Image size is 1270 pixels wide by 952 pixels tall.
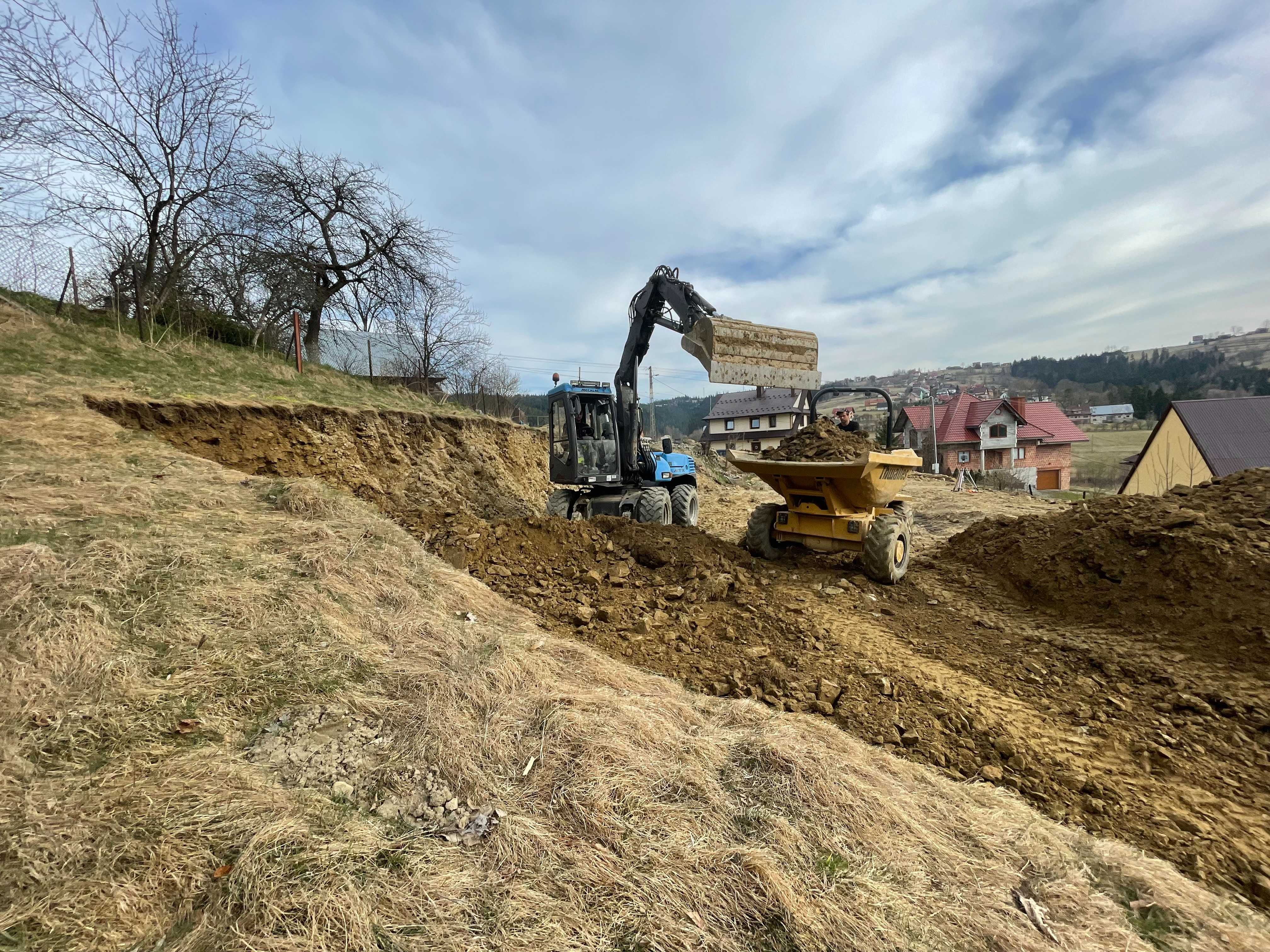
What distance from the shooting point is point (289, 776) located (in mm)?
2252

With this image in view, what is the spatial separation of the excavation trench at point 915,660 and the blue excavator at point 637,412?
1313 mm

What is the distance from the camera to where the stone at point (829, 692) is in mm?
3908

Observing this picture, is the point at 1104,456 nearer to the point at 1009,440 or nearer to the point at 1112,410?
the point at 1009,440

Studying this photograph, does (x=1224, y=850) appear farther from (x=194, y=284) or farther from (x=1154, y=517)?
(x=194, y=284)

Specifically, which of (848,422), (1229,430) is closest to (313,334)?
(848,422)

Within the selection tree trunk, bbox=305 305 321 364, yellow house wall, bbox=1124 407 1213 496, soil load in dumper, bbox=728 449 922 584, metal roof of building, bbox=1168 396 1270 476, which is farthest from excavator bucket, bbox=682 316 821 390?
metal roof of building, bbox=1168 396 1270 476

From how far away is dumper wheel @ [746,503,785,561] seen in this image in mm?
7629

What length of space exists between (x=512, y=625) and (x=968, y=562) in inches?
260

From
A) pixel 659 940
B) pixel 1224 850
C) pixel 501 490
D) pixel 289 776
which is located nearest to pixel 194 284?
pixel 501 490

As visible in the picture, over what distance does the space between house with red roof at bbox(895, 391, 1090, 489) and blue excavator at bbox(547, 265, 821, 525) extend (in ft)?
109

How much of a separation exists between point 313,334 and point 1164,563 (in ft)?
63.6

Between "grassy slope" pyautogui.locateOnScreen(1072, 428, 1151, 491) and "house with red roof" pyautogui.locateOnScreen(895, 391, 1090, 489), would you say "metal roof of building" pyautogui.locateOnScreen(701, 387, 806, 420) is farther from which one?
"grassy slope" pyautogui.locateOnScreen(1072, 428, 1151, 491)

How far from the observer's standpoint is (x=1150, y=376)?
9256 cm

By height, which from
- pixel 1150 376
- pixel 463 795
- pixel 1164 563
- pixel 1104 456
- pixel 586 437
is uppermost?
pixel 1150 376
